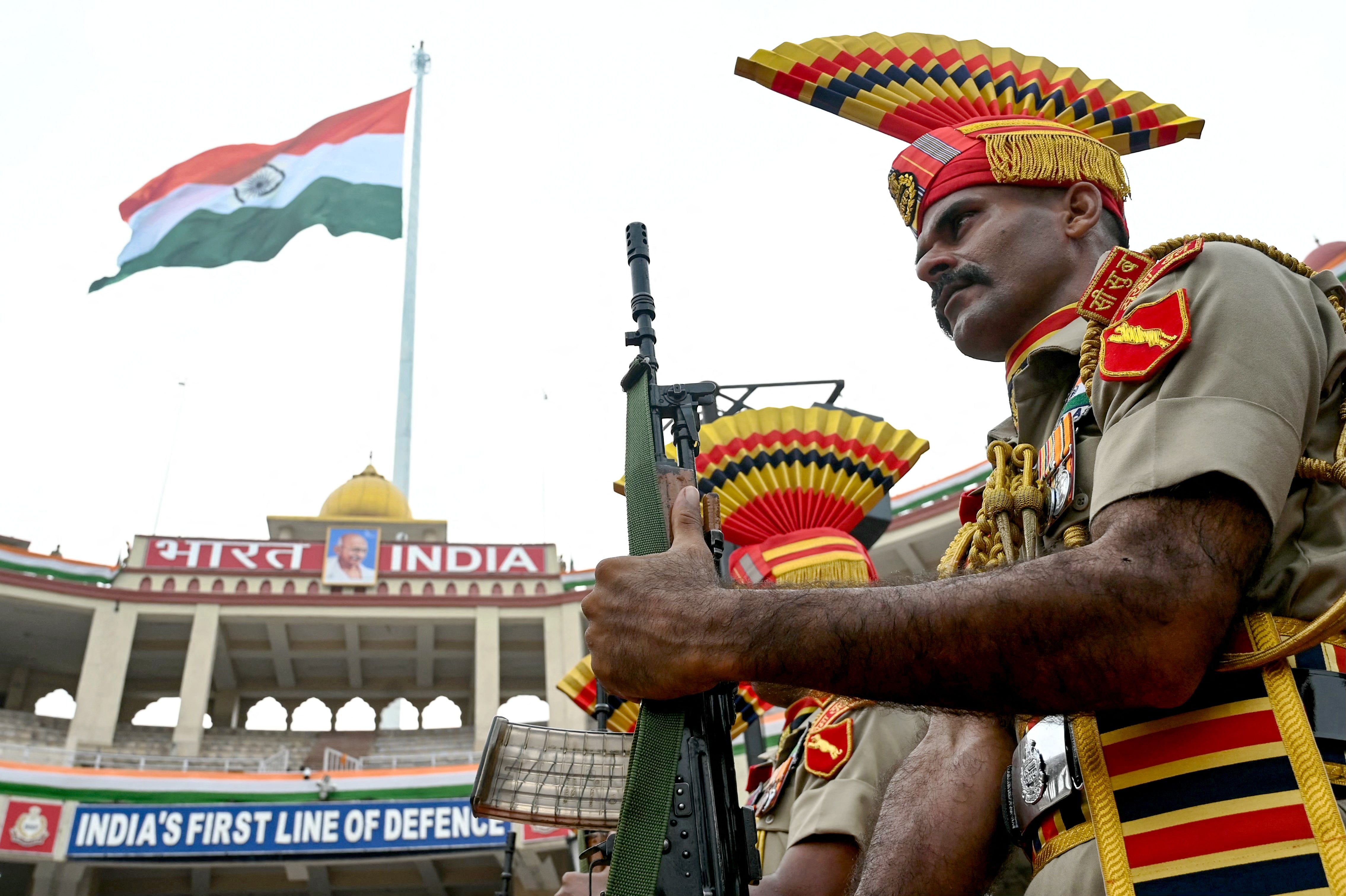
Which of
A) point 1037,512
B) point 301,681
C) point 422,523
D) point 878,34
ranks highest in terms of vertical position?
point 422,523

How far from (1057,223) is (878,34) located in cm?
89

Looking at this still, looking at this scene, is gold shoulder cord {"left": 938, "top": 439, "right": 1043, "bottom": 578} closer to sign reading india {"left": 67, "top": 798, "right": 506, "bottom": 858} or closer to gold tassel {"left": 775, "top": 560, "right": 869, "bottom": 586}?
gold tassel {"left": 775, "top": 560, "right": 869, "bottom": 586}

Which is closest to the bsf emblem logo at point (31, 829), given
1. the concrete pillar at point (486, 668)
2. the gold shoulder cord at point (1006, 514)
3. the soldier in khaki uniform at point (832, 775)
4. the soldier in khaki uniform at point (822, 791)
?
the concrete pillar at point (486, 668)

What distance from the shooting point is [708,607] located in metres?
1.41

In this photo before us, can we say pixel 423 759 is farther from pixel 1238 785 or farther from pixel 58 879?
pixel 1238 785

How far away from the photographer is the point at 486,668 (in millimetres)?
23797

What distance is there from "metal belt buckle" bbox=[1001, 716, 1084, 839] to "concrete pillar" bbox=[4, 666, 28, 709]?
97.8 ft

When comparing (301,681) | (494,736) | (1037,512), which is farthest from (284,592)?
(1037,512)

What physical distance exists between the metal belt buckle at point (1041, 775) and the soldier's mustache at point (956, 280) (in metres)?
0.88

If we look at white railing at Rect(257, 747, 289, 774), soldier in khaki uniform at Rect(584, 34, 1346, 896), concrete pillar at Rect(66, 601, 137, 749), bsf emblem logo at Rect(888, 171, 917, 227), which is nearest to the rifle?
soldier in khaki uniform at Rect(584, 34, 1346, 896)

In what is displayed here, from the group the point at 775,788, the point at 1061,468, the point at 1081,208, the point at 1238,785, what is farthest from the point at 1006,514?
the point at 775,788

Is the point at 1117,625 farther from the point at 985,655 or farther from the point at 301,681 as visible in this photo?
the point at 301,681

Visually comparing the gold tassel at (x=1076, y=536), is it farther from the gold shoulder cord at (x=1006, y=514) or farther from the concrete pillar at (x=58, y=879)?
the concrete pillar at (x=58, y=879)

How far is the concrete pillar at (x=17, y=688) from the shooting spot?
25.8m
